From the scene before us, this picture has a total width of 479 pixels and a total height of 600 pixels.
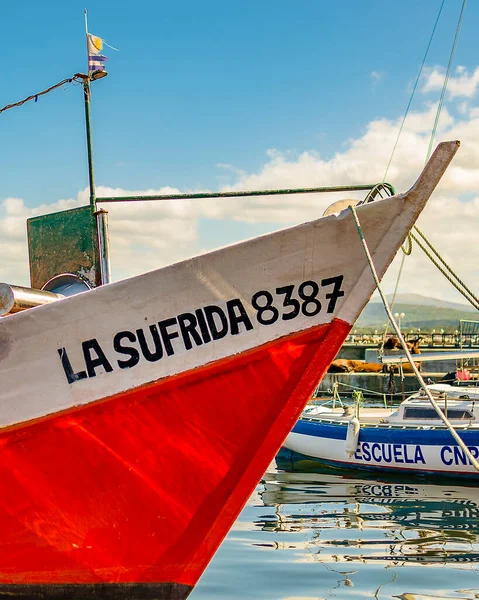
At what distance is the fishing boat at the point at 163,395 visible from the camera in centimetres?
467

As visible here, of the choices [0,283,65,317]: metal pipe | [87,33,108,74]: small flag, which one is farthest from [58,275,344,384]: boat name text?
[87,33,108,74]: small flag

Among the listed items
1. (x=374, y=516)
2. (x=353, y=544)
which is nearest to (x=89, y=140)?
(x=353, y=544)

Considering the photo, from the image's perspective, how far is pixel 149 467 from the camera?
15.9ft

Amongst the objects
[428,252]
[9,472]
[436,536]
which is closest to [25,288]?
[9,472]

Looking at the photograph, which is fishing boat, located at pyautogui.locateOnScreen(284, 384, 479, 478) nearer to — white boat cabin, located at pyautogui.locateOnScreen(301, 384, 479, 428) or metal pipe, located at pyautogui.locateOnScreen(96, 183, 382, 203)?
white boat cabin, located at pyautogui.locateOnScreen(301, 384, 479, 428)

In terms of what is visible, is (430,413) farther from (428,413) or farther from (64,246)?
(64,246)

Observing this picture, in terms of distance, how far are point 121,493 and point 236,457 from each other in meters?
0.77

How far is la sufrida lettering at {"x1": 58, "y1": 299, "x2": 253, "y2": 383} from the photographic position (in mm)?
4664

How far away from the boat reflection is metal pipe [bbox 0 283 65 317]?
5.96m

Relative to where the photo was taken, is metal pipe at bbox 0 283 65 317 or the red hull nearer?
the red hull

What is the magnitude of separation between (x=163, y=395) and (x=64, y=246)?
2453mm

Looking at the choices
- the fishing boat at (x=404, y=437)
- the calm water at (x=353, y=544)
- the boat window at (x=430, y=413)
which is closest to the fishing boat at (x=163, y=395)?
the calm water at (x=353, y=544)

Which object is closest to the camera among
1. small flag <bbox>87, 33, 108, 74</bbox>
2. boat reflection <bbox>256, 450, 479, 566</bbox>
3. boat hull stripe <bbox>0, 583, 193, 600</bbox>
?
boat hull stripe <bbox>0, 583, 193, 600</bbox>

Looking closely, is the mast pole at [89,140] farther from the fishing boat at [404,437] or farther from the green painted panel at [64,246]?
the fishing boat at [404,437]
